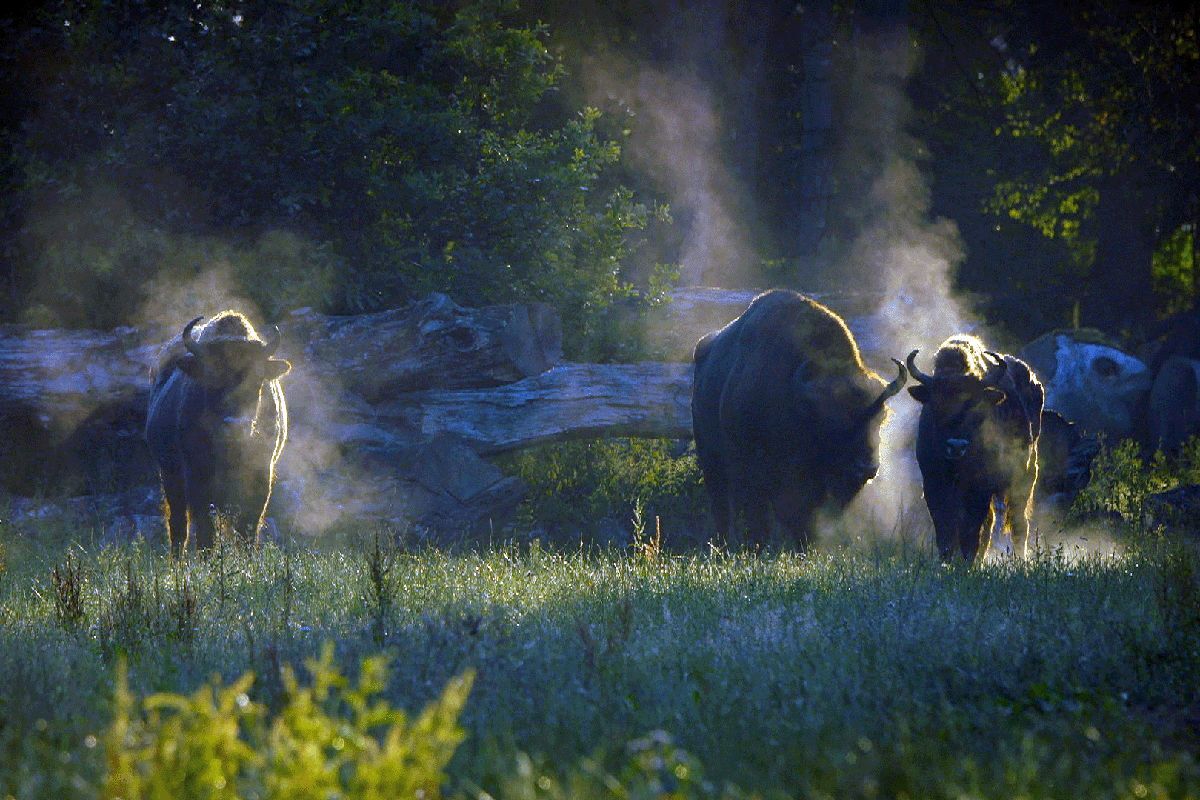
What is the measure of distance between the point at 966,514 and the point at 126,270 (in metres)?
11.0

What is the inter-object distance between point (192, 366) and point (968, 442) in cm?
653

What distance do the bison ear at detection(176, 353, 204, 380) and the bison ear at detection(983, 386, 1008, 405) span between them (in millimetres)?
6565

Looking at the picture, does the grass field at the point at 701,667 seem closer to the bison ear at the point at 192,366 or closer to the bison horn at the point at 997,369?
the bison horn at the point at 997,369

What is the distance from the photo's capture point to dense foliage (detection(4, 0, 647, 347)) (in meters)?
17.1

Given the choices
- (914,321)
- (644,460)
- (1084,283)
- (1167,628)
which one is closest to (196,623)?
(1167,628)

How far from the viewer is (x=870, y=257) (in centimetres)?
2788

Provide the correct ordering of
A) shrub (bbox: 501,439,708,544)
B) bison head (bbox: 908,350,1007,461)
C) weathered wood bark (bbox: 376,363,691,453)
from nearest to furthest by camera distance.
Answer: bison head (bbox: 908,350,1007,461) < weathered wood bark (bbox: 376,363,691,453) < shrub (bbox: 501,439,708,544)

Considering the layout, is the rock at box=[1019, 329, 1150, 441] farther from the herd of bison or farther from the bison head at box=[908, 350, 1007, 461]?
the bison head at box=[908, 350, 1007, 461]

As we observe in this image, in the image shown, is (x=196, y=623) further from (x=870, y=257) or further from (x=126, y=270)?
(x=870, y=257)

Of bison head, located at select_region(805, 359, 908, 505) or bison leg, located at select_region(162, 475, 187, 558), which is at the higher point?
bison head, located at select_region(805, 359, 908, 505)

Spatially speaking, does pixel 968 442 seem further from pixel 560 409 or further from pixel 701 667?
pixel 701 667

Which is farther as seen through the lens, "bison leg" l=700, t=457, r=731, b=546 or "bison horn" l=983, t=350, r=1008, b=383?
"bison leg" l=700, t=457, r=731, b=546

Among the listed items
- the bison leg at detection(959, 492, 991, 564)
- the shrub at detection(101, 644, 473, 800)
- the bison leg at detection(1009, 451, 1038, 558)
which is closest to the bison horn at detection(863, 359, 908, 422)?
the bison leg at detection(959, 492, 991, 564)

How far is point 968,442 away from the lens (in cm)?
1068
